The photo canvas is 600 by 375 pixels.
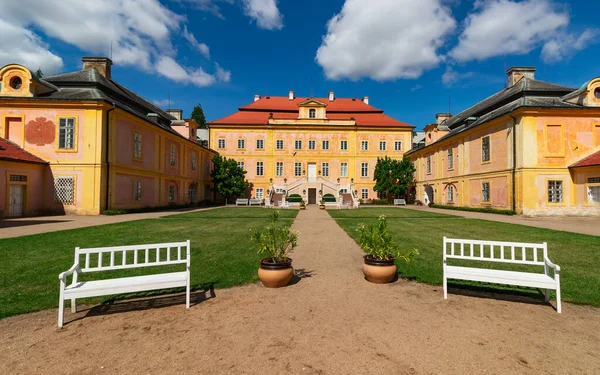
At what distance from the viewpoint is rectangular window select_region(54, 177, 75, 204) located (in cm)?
1777

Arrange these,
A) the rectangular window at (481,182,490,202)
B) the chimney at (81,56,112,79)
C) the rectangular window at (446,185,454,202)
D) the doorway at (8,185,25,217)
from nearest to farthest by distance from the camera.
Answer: the doorway at (8,185,25,217) → the rectangular window at (481,182,490,202) → the chimney at (81,56,112,79) → the rectangular window at (446,185,454,202)

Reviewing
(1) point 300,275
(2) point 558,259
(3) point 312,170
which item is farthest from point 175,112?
(2) point 558,259

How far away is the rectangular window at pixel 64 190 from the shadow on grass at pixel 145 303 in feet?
59.8

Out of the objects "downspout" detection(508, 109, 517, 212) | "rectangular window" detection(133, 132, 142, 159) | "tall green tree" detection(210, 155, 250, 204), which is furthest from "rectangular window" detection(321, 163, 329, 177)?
"rectangular window" detection(133, 132, 142, 159)

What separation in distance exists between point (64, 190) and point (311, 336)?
71.2 feet

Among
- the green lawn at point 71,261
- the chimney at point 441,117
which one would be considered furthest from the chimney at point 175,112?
the chimney at point 441,117

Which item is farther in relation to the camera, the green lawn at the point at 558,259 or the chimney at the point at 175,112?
the chimney at the point at 175,112

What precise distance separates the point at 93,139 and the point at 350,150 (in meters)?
29.1

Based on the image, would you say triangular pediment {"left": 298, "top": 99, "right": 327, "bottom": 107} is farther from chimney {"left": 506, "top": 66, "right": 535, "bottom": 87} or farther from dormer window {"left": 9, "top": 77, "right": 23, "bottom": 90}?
dormer window {"left": 9, "top": 77, "right": 23, "bottom": 90}

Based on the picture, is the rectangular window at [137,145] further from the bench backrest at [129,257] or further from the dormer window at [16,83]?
the bench backrest at [129,257]

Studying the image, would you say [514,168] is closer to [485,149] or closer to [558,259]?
[485,149]

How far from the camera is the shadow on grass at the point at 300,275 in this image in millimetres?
5352

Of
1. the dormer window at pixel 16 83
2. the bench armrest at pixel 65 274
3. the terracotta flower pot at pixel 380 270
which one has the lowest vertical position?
the terracotta flower pot at pixel 380 270

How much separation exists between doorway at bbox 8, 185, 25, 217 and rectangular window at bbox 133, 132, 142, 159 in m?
6.84
